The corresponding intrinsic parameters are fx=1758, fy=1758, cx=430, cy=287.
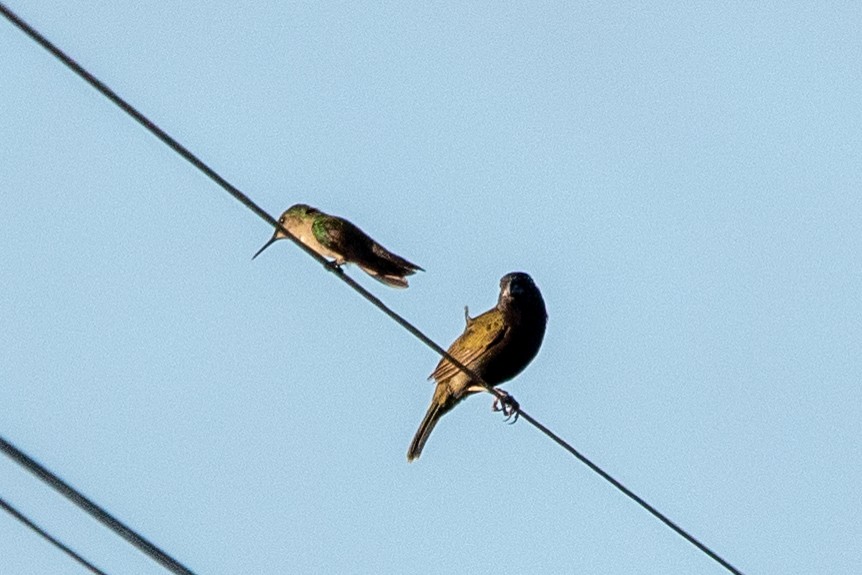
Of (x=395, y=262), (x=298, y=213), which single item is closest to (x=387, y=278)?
(x=395, y=262)

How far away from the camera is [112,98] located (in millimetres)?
5707

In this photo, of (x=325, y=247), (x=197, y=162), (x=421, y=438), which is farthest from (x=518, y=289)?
(x=197, y=162)

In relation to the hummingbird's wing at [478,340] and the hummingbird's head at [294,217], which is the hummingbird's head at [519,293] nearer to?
the hummingbird's wing at [478,340]

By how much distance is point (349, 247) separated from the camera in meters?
13.1

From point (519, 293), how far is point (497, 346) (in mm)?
458

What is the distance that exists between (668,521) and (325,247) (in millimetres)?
6817

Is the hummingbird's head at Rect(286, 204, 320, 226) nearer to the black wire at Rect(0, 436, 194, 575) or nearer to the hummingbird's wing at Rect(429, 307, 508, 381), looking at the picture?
the hummingbird's wing at Rect(429, 307, 508, 381)

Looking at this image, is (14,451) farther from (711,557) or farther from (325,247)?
(325,247)

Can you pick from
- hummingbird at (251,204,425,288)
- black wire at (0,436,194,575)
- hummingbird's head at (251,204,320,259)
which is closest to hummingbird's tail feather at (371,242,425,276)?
hummingbird at (251,204,425,288)

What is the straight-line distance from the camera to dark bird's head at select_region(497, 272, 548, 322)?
11984 millimetres

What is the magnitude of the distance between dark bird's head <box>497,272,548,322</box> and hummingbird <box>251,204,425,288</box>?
2.00 feet

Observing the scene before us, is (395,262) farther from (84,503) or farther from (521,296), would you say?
(84,503)

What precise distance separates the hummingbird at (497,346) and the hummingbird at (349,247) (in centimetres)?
63

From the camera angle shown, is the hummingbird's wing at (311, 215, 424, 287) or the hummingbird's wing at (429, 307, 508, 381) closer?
the hummingbird's wing at (429, 307, 508, 381)
